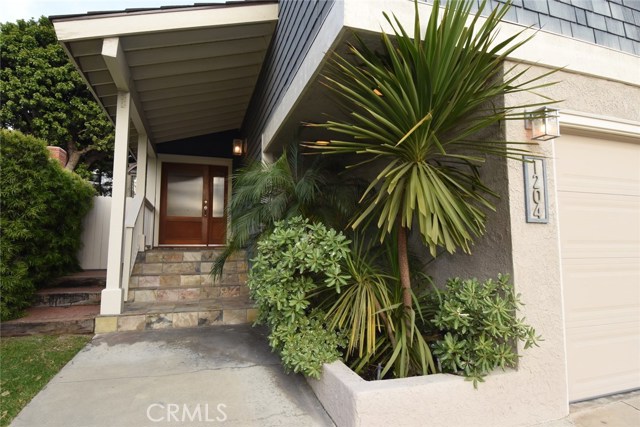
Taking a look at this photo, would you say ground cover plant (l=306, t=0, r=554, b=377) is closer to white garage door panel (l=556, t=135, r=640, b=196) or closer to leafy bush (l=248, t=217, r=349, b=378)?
leafy bush (l=248, t=217, r=349, b=378)

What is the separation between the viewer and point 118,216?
3.85m

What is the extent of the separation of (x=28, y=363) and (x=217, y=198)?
15.8 feet

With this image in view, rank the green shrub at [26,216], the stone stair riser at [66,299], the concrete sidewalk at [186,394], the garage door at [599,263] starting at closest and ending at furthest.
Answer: the concrete sidewalk at [186,394], the garage door at [599,263], the green shrub at [26,216], the stone stair riser at [66,299]

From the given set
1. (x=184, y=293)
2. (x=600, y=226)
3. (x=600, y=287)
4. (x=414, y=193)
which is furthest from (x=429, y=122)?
(x=184, y=293)

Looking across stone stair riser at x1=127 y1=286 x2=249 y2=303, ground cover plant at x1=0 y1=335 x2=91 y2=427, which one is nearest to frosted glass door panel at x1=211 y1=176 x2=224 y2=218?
stone stair riser at x1=127 y1=286 x2=249 y2=303

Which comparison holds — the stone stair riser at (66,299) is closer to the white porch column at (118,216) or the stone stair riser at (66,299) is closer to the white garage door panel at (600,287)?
the white porch column at (118,216)

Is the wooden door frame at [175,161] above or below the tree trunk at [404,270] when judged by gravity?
above

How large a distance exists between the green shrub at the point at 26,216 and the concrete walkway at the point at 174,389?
1.43m

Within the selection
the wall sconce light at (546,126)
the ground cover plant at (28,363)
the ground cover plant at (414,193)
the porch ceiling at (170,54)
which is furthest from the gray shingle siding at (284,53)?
the ground cover plant at (28,363)

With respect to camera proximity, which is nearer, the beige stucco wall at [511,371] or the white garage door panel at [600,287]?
the beige stucco wall at [511,371]

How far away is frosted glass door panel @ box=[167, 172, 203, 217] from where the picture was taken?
7.05 meters

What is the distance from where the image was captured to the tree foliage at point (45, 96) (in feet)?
32.2

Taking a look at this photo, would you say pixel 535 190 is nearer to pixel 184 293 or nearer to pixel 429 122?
pixel 429 122

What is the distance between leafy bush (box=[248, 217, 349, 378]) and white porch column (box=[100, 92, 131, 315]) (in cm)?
226
